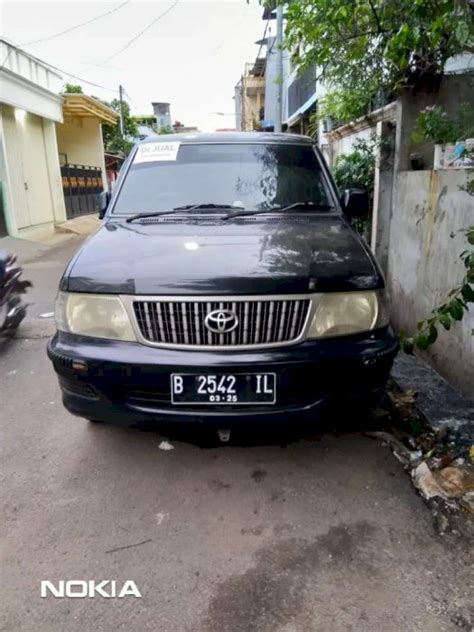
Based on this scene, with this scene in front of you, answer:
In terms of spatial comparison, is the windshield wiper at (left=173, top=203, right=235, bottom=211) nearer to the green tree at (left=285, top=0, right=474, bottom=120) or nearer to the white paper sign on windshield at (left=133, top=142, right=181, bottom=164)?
the white paper sign on windshield at (left=133, top=142, right=181, bottom=164)

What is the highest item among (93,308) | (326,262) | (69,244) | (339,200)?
(339,200)

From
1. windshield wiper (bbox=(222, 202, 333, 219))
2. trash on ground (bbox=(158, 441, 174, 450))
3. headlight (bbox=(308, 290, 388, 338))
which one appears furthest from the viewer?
windshield wiper (bbox=(222, 202, 333, 219))

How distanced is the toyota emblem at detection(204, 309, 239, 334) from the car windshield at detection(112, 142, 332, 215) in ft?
3.94

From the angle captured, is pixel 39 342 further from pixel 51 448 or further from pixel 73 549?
pixel 73 549

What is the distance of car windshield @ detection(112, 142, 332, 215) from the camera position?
11.0 feet

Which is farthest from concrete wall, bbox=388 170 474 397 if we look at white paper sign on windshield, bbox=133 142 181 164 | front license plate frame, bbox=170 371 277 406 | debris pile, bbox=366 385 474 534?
white paper sign on windshield, bbox=133 142 181 164

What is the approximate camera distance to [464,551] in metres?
2.12

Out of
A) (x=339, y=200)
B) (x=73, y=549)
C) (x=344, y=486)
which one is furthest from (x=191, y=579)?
(x=339, y=200)

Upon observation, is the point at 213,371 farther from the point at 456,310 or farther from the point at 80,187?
the point at 80,187

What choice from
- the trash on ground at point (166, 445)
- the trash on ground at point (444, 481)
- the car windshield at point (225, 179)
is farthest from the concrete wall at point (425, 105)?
the trash on ground at point (166, 445)

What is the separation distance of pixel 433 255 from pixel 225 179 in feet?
5.51

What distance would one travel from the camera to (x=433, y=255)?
147 inches

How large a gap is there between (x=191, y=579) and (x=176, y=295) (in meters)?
1.19

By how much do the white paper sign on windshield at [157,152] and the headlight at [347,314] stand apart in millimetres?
1906
